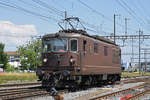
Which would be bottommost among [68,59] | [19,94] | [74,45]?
[19,94]

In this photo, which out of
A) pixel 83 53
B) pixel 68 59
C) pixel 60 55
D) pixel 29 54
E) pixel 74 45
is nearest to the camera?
pixel 68 59

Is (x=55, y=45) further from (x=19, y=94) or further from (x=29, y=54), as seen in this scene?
(x=29, y=54)

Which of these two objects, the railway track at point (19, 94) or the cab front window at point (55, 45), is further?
the cab front window at point (55, 45)

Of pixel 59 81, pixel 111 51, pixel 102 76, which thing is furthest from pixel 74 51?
pixel 111 51

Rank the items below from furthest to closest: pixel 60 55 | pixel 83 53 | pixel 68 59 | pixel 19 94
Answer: pixel 83 53
pixel 60 55
pixel 68 59
pixel 19 94

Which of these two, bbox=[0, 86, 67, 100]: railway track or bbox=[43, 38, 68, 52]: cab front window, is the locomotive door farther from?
bbox=[0, 86, 67, 100]: railway track

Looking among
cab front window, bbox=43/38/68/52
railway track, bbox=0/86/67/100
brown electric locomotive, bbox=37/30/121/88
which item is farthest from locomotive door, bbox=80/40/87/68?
railway track, bbox=0/86/67/100

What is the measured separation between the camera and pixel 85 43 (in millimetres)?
17594

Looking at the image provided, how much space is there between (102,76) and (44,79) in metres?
5.49

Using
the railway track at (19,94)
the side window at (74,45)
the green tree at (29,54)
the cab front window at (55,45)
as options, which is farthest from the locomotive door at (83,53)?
the green tree at (29,54)

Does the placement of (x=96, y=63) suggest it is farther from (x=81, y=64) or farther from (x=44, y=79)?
(x=44, y=79)

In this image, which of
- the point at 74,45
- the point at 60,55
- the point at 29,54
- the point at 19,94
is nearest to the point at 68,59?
the point at 60,55

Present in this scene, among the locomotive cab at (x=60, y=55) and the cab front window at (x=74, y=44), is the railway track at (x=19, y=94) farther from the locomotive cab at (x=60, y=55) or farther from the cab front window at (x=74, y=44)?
the cab front window at (x=74, y=44)

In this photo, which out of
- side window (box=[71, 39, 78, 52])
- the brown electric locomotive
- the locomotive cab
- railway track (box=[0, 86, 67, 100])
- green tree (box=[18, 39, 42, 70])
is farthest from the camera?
green tree (box=[18, 39, 42, 70])
